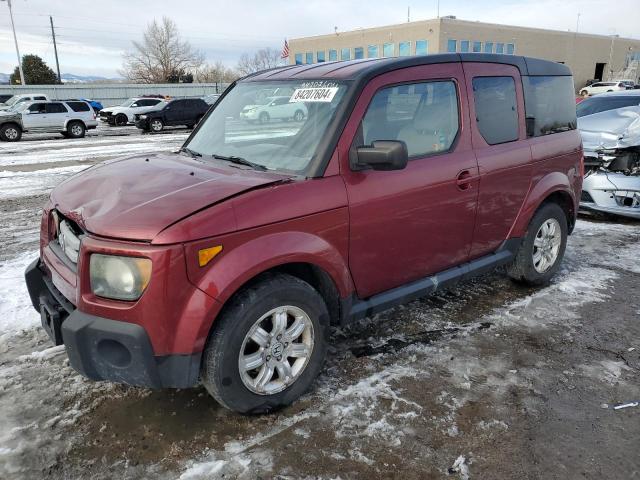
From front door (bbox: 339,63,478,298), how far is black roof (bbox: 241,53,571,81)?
0.20ft

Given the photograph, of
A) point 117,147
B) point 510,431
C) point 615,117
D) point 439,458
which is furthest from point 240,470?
point 117,147

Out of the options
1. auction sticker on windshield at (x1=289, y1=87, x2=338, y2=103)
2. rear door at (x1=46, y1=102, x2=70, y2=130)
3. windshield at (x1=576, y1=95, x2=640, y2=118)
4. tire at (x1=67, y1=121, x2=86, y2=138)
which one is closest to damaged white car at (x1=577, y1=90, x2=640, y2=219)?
windshield at (x1=576, y1=95, x2=640, y2=118)

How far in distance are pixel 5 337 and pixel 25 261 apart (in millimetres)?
1919

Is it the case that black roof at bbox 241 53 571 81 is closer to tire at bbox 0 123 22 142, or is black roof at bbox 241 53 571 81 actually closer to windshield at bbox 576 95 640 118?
windshield at bbox 576 95 640 118

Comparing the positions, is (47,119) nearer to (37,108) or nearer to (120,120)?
(37,108)

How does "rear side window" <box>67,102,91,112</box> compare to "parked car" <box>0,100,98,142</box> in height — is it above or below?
above

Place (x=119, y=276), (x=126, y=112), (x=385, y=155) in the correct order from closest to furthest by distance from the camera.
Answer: (x=119, y=276)
(x=385, y=155)
(x=126, y=112)

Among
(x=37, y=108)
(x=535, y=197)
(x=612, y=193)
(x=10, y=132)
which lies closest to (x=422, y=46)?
(x=37, y=108)

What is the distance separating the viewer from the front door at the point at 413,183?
3152mm

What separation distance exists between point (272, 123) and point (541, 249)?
2.81m

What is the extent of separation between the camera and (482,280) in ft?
16.5

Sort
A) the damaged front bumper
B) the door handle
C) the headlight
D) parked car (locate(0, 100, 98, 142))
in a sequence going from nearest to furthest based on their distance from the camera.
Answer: the headlight
the door handle
the damaged front bumper
parked car (locate(0, 100, 98, 142))

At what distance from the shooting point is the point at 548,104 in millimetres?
4590

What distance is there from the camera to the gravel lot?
257 centimetres
